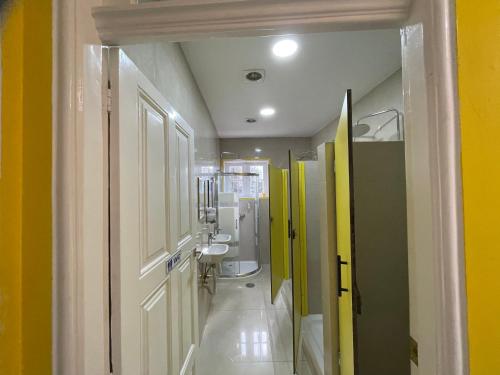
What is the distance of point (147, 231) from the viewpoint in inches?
30.7

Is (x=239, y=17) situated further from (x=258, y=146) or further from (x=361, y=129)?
(x=258, y=146)

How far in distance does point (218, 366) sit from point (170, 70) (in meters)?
2.37

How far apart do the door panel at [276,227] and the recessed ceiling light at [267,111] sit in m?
0.88

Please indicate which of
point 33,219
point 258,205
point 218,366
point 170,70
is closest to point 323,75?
point 170,70

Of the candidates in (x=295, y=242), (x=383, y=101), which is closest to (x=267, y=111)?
(x=383, y=101)

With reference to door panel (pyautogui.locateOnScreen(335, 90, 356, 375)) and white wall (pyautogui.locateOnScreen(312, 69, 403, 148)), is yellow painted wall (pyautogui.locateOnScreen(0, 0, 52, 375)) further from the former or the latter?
white wall (pyautogui.locateOnScreen(312, 69, 403, 148))

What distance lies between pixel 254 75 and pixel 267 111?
938 mm

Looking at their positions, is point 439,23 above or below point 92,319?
above

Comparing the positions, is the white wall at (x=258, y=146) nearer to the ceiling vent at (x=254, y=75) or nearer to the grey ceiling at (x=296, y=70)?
the grey ceiling at (x=296, y=70)

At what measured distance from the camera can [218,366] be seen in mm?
1719

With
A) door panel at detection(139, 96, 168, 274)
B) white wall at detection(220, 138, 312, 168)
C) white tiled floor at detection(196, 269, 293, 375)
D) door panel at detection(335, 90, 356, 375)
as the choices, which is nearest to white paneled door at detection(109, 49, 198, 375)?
door panel at detection(139, 96, 168, 274)

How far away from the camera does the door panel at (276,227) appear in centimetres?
229

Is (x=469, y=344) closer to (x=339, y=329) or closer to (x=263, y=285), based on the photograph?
(x=339, y=329)

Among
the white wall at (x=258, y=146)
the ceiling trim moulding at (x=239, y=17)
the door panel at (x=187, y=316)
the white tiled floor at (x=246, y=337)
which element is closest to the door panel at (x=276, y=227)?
the white tiled floor at (x=246, y=337)
